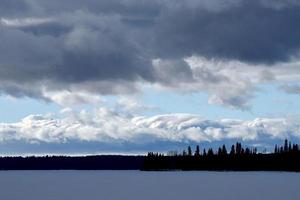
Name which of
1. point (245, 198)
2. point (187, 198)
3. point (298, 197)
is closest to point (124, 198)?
point (187, 198)

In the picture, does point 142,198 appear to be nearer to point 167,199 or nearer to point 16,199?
point 167,199

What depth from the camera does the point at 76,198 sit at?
137375 millimetres

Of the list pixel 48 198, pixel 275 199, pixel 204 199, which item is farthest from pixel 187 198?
pixel 48 198

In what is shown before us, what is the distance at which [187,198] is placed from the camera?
137 metres

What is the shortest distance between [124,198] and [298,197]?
1249 inches

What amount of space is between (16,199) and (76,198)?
1090 centimetres

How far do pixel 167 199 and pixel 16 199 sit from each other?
27537 millimetres

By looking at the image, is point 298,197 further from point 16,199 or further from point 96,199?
point 16,199

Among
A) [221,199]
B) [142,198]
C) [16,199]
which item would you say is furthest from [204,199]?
[16,199]

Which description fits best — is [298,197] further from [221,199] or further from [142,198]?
[142,198]

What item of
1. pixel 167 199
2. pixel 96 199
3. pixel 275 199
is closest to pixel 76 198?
pixel 96 199

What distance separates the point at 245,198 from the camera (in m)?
135

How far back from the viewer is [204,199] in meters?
134

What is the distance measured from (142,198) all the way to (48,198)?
17792 mm
